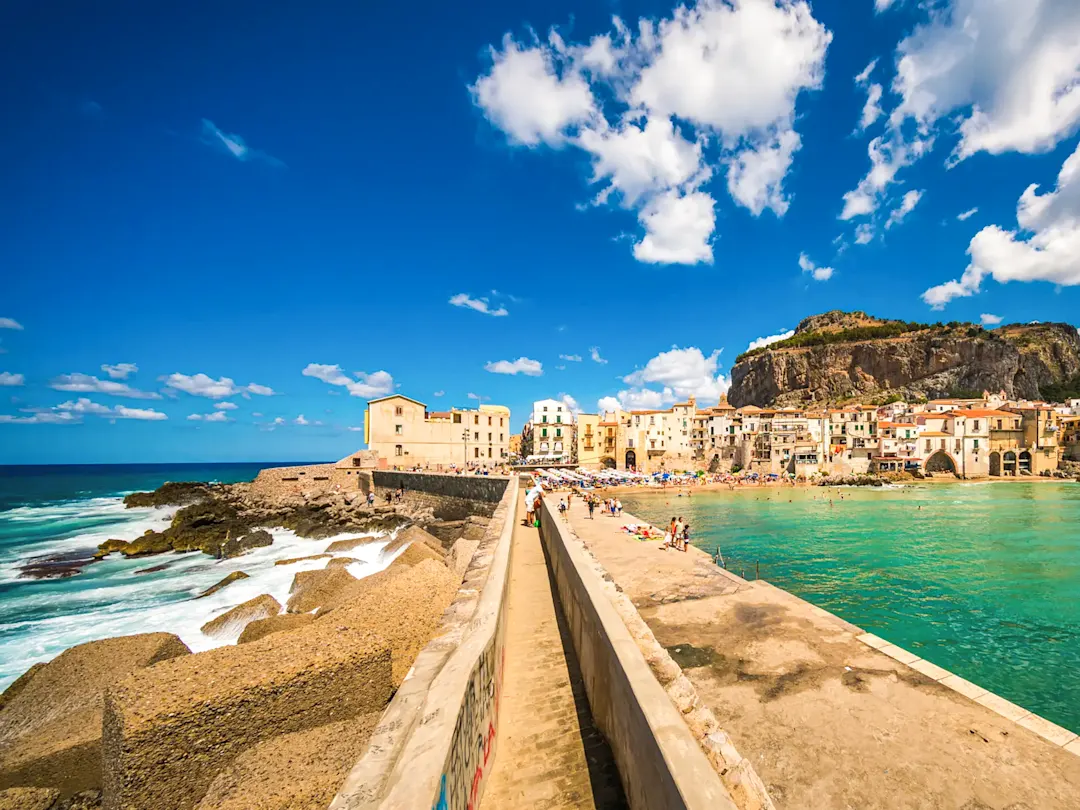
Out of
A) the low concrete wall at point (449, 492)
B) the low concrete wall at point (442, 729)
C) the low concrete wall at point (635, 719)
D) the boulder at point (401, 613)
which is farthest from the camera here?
the low concrete wall at point (449, 492)

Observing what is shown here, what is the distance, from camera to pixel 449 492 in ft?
108

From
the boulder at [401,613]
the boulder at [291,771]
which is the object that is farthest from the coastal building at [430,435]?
the boulder at [291,771]

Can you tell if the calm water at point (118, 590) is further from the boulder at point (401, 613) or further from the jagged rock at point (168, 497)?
the jagged rock at point (168, 497)

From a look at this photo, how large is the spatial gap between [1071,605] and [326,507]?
4053cm

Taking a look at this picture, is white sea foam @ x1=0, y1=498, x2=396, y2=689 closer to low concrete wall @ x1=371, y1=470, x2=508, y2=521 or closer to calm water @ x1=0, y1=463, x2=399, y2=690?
calm water @ x1=0, y1=463, x2=399, y2=690

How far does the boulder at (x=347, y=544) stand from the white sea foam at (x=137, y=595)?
1.45 feet

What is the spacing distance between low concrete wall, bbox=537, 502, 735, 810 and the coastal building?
145ft

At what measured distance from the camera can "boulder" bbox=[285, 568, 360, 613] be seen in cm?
1112

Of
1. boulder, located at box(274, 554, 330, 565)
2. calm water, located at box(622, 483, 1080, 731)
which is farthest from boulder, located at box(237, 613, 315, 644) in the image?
calm water, located at box(622, 483, 1080, 731)

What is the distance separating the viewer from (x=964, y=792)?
14.6 ft

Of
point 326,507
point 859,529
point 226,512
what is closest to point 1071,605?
point 859,529

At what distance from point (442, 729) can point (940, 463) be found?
87.1m

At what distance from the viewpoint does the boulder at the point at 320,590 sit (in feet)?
36.5

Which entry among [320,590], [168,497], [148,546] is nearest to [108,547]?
[148,546]
